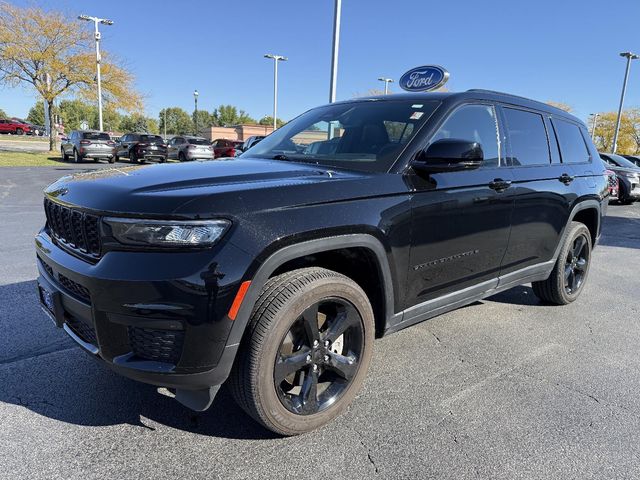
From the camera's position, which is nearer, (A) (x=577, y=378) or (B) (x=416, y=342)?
(A) (x=577, y=378)

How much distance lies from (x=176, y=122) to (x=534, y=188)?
361 feet

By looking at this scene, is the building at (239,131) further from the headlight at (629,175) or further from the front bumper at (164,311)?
the front bumper at (164,311)

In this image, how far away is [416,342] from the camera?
3.83m

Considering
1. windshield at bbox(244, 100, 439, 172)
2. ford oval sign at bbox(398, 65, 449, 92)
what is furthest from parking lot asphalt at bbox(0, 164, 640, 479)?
ford oval sign at bbox(398, 65, 449, 92)

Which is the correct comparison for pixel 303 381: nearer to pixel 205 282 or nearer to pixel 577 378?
pixel 205 282

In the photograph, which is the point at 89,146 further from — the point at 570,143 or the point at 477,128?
the point at 477,128

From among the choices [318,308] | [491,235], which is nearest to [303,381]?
[318,308]

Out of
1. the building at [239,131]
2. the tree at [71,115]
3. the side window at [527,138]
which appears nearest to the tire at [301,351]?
the side window at [527,138]

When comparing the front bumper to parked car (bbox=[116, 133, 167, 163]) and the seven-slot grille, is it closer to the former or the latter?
the seven-slot grille

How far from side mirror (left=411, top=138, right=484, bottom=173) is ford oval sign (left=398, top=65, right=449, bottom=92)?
373 centimetres

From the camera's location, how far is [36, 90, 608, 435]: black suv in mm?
2074

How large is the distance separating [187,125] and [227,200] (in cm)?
10943

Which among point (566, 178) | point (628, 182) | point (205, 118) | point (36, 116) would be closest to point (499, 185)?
point (566, 178)

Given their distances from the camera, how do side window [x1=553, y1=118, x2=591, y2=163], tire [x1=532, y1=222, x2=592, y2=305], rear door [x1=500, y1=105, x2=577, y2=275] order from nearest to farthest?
rear door [x1=500, y1=105, x2=577, y2=275], side window [x1=553, y1=118, x2=591, y2=163], tire [x1=532, y1=222, x2=592, y2=305]
